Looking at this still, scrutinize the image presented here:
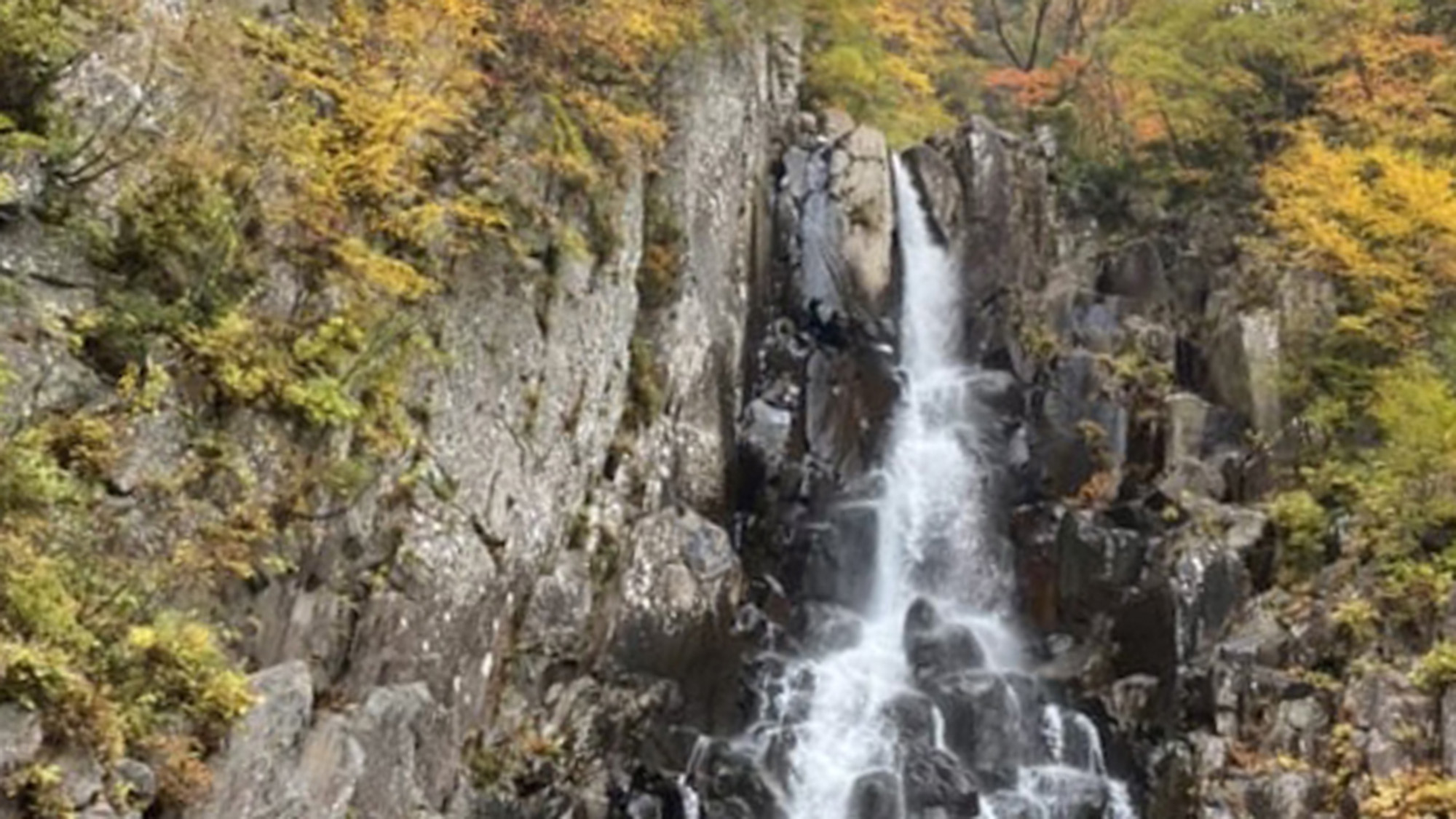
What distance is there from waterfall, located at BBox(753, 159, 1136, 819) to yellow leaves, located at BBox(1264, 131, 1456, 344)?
617 centimetres

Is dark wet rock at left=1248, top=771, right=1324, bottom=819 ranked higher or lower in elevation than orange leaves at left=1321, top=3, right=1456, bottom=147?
lower

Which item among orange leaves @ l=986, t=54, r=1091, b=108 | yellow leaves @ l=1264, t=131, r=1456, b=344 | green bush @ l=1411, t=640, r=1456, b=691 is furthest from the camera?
orange leaves @ l=986, t=54, r=1091, b=108

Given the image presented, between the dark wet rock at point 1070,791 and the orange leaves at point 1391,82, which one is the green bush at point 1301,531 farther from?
the orange leaves at point 1391,82

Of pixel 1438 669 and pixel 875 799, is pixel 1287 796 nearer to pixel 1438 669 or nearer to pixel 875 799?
pixel 1438 669

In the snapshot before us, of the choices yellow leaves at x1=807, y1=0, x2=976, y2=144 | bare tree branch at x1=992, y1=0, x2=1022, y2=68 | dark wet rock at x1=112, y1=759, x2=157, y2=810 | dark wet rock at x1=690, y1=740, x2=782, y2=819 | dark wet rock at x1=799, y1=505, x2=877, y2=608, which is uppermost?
bare tree branch at x1=992, y1=0, x2=1022, y2=68

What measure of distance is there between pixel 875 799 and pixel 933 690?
7.29ft

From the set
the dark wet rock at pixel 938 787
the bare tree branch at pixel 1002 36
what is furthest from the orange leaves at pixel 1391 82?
the dark wet rock at pixel 938 787

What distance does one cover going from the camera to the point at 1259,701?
1468 cm

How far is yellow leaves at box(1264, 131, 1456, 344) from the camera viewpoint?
19094mm

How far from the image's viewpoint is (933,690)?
53.8 ft

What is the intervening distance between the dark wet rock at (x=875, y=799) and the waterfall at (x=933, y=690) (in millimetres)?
17

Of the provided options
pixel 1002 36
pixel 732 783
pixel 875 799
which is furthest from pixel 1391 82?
pixel 732 783

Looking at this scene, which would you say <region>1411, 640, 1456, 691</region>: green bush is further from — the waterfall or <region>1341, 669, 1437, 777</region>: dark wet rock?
the waterfall

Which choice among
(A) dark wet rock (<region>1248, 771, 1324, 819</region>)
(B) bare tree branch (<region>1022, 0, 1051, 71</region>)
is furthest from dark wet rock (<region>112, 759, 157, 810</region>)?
(B) bare tree branch (<region>1022, 0, 1051, 71</region>)
